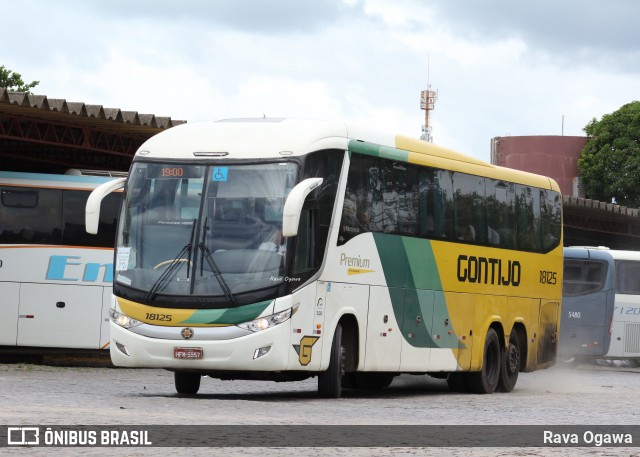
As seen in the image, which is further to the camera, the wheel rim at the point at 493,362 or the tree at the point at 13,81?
the tree at the point at 13,81

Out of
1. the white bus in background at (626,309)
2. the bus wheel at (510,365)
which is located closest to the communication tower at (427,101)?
the white bus in background at (626,309)

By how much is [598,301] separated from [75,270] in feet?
52.3

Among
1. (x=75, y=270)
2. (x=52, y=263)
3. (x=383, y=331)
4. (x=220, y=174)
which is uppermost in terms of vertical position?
(x=220, y=174)

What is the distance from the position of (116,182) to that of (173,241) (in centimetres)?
153

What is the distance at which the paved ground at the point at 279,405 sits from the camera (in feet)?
39.0

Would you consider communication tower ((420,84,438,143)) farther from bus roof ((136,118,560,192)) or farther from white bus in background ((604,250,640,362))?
bus roof ((136,118,560,192))

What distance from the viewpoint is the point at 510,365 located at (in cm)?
2414

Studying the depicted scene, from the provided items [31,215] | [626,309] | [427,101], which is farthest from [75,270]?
[427,101]

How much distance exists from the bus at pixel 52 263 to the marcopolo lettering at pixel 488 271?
8.00m

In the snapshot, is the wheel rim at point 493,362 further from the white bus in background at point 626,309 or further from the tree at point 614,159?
the tree at point 614,159

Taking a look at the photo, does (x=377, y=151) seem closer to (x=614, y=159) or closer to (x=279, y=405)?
(x=279, y=405)

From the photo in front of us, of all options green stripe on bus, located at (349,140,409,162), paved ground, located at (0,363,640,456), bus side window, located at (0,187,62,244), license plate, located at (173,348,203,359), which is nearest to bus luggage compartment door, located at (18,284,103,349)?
paved ground, located at (0,363,640,456)

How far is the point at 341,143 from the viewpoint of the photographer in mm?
18750

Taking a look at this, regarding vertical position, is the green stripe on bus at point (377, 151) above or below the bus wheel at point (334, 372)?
above
